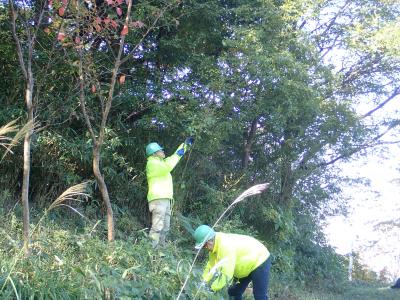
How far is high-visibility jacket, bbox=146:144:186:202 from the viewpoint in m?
7.41

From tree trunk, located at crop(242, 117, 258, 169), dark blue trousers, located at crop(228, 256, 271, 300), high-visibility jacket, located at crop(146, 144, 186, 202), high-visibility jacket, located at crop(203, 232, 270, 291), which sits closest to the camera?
high-visibility jacket, located at crop(203, 232, 270, 291)

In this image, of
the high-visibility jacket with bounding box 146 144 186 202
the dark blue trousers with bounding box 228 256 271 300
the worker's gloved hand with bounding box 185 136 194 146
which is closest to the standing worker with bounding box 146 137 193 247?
the high-visibility jacket with bounding box 146 144 186 202

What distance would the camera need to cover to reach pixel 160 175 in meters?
7.46

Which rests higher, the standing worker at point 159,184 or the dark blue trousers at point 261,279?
the standing worker at point 159,184

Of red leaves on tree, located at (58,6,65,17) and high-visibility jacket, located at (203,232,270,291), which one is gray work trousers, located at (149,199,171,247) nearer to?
high-visibility jacket, located at (203,232,270,291)

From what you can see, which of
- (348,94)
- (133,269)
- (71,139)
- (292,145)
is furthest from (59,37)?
(348,94)

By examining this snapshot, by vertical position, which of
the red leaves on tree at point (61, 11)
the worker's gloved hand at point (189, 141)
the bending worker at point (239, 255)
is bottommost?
the bending worker at point (239, 255)

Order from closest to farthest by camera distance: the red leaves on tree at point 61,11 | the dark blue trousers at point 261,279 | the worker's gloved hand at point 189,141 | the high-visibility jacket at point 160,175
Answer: the red leaves on tree at point 61,11, the dark blue trousers at point 261,279, the high-visibility jacket at point 160,175, the worker's gloved hand at point 189,141

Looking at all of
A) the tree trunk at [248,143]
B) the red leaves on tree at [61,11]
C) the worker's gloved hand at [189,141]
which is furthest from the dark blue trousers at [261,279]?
the tree trunk at [248,143]

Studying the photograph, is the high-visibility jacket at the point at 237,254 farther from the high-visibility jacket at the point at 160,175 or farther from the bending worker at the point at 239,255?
the high-visibility jacket at the point at 160,175

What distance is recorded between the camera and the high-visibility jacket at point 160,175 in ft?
24.3

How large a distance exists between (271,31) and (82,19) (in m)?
4.04

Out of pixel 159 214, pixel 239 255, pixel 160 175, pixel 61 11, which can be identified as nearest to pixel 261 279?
pixel 239 255

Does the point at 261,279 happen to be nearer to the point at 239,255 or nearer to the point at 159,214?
the point at 239,255
